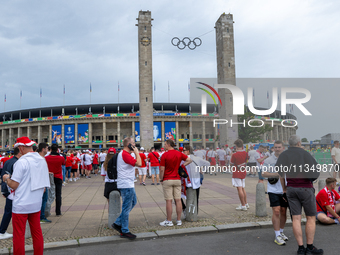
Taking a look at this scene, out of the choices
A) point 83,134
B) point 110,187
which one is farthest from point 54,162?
point 83,134

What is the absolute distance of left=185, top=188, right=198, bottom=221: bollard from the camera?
6625mm

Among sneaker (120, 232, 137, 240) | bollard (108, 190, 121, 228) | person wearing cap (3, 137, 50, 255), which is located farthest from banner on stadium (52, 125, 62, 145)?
person wearing cap (3, 137, 50, 255)

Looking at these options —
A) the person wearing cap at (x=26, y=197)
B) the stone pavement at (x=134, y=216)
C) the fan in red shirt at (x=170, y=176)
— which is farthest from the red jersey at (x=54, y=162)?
the person wearing cap at (x=26, y=197)

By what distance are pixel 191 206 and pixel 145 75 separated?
31539mm

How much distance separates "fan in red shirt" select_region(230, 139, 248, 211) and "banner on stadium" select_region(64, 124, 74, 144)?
66899mm

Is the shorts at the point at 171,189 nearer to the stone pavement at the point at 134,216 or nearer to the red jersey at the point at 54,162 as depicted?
the stone pavement at the point at 134,216

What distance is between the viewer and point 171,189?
6.27 metres

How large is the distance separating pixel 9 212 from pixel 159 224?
3042mm

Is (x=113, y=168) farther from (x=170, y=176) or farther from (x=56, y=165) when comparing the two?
(x=56, y=165)

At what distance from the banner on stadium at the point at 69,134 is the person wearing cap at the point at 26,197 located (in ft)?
228

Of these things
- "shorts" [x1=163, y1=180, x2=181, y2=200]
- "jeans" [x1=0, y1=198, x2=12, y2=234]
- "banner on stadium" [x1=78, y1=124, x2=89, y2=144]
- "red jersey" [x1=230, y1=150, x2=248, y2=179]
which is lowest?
"jeans" [x1=0, y1=198, x2=12, y2=234]

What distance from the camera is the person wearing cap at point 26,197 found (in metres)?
3.83

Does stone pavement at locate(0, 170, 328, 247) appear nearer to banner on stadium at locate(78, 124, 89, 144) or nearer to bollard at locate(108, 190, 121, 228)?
bollard at locate(108, 190, 121, 228)

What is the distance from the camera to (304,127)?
9461 millimetres
